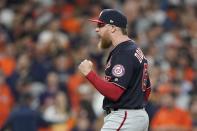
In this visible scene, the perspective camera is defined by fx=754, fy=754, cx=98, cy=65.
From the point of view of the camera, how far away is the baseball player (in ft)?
A: 22.7

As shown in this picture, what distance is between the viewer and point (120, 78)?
6.91 m

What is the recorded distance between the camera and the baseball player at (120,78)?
691 cm

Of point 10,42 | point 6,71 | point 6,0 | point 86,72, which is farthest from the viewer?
point 6,0

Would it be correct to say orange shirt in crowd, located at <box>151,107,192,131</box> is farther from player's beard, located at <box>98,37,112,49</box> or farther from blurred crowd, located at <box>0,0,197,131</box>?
player's beard, located at <box>98,37,112,49</box>

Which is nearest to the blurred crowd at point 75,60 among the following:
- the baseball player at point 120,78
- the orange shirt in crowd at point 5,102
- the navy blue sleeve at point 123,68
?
the orange shirt in crowd at point 5,102

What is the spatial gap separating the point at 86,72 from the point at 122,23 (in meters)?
0.61

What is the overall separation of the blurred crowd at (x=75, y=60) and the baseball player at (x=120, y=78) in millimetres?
4348

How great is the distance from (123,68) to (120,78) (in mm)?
96

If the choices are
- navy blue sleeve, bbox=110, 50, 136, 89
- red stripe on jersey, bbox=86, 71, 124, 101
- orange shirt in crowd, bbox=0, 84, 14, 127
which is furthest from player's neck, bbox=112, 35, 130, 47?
orange shirt in crowd, bbox=0, 84, 14, 127

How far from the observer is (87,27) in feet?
51.6

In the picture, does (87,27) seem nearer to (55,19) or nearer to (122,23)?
(55,19)

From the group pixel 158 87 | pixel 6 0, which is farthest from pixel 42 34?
pixel 158 87

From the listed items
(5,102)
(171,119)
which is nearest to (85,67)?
(171,119)

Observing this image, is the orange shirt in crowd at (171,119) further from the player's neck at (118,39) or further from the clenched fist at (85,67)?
the clenched fist at (85,67)
